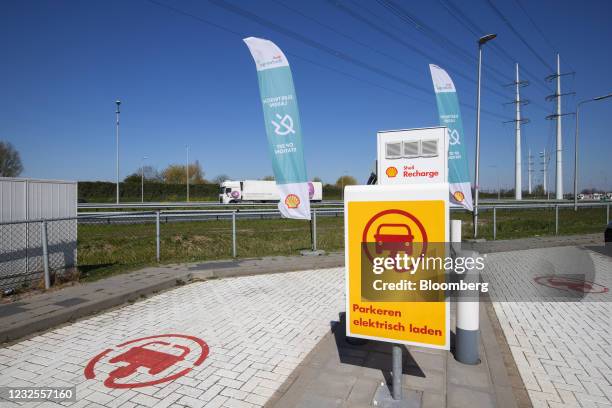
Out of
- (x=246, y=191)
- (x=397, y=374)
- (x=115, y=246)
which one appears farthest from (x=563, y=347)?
(x=246, y=191)

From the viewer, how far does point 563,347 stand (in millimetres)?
4664

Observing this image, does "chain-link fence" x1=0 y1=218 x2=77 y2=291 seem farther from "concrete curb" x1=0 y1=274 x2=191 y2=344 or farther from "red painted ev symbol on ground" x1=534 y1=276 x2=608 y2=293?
"red painted ev symbol on ground" x1=534 y1=276 x2=608 y2=293

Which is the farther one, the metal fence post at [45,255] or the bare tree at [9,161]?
the bare tree at [9,161]

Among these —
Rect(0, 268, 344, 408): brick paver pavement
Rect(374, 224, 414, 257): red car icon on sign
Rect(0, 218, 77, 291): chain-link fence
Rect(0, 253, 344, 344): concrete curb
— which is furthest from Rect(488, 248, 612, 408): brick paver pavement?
Rect(0, 218, 77, 291): chain-link fence

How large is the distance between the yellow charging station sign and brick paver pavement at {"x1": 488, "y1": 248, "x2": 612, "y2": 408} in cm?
143

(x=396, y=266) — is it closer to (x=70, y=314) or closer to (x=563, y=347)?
(x=563, y=347)

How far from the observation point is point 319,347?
14.9 feet

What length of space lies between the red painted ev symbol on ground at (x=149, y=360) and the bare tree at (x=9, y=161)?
5798cm

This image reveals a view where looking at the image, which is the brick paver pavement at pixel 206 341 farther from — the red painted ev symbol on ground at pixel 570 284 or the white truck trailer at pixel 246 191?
the white truck trailer at pixel 246 191

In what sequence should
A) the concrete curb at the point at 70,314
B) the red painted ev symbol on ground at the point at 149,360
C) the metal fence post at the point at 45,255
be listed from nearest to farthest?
1. the red painted ev symbol on ground at the point at 149,360
2. the concrete curb at the point at 70,314
3. the metal fence post at the point at 45,255

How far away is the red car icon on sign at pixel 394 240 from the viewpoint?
10.3 ft

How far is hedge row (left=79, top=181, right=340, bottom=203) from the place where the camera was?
45344 mm

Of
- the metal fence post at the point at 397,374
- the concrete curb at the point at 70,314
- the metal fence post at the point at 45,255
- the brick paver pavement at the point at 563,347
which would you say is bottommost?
the brick paver pavement at the point at 563,347

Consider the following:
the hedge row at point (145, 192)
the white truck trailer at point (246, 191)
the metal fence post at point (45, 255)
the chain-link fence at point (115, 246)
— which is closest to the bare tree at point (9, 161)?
the hedge row at point (145, 192)
